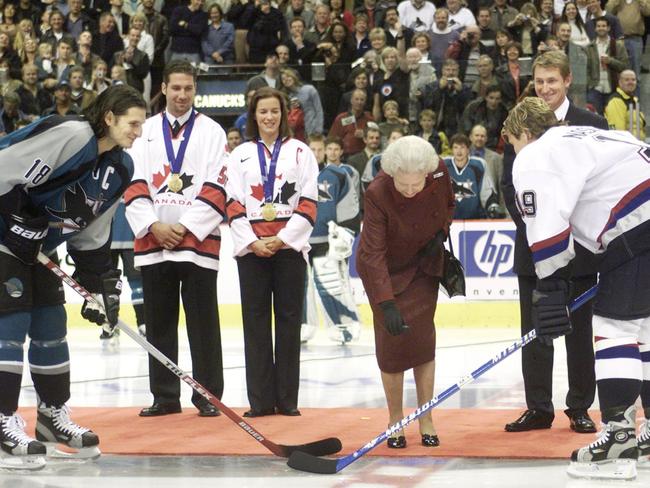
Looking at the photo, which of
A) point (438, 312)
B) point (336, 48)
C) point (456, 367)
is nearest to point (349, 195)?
point (438, 312)

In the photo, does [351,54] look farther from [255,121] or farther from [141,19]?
[255,121]

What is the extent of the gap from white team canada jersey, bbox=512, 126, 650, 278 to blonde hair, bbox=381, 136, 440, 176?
19.3 inches

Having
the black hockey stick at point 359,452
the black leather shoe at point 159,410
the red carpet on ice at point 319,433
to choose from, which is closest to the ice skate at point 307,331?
the red carpet on ice at point 319,433

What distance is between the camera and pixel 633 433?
4156 mm

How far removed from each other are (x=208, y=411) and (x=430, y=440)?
126 centimetres

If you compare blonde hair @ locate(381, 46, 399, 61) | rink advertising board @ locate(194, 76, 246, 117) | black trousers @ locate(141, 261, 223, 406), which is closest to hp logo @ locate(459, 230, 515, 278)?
blonde hair @ locate(381, 46, 399, 61)

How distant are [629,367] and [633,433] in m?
0.23

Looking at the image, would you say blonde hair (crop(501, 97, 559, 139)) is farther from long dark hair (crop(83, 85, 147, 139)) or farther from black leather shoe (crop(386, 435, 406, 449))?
long dark hair (crop(83, 85, 147, 139))

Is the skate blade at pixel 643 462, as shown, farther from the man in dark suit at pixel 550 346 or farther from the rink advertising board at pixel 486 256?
the rink advertising board at pixel 486 256

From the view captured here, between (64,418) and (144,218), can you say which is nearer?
(64,418)

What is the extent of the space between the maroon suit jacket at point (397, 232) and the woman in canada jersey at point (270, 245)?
916mm

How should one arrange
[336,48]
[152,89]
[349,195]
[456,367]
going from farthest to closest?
[152,89]
[336,48]
[349,195]
[456,367]

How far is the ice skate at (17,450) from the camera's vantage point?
443 centimetres

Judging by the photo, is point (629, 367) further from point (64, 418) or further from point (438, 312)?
point (438, 312)
